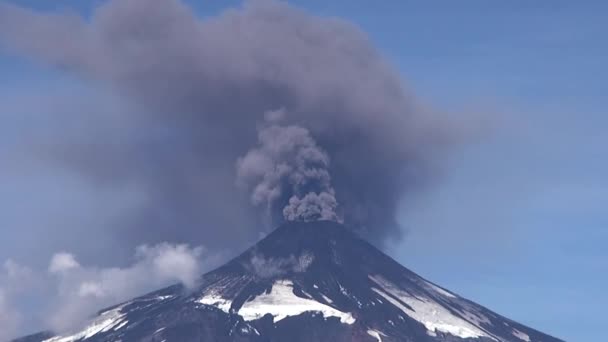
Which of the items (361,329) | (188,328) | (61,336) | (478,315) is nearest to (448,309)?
(478,315)

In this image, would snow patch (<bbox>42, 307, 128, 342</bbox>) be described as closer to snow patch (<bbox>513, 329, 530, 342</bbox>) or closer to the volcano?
the volcano

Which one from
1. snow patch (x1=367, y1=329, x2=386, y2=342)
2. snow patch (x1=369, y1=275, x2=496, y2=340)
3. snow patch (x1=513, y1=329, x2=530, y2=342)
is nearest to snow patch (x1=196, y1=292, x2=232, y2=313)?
snow patch (x1=367, y1=329, x2=386, y2=342)

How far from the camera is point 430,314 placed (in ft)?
627

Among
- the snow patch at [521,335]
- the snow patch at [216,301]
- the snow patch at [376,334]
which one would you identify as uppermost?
the snow patch at [216,301]

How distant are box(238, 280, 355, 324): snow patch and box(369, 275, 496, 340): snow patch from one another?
9681mm

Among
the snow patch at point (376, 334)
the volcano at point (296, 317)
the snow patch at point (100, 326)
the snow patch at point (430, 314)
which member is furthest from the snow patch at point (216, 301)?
the snow patch at point (430, 314)

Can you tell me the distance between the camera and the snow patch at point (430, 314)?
186 metres

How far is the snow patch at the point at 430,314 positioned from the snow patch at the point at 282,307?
31.8 feet

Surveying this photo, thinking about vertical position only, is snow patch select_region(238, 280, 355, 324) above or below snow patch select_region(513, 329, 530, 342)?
above

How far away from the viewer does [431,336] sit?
183 meters

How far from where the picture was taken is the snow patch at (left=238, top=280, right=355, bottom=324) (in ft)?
610

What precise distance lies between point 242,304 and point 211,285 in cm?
1016

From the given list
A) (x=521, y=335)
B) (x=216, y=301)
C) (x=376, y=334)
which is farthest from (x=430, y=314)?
(x=216, y=301)

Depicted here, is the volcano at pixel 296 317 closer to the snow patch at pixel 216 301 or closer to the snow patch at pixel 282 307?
the snow patch at pixel 282 307
